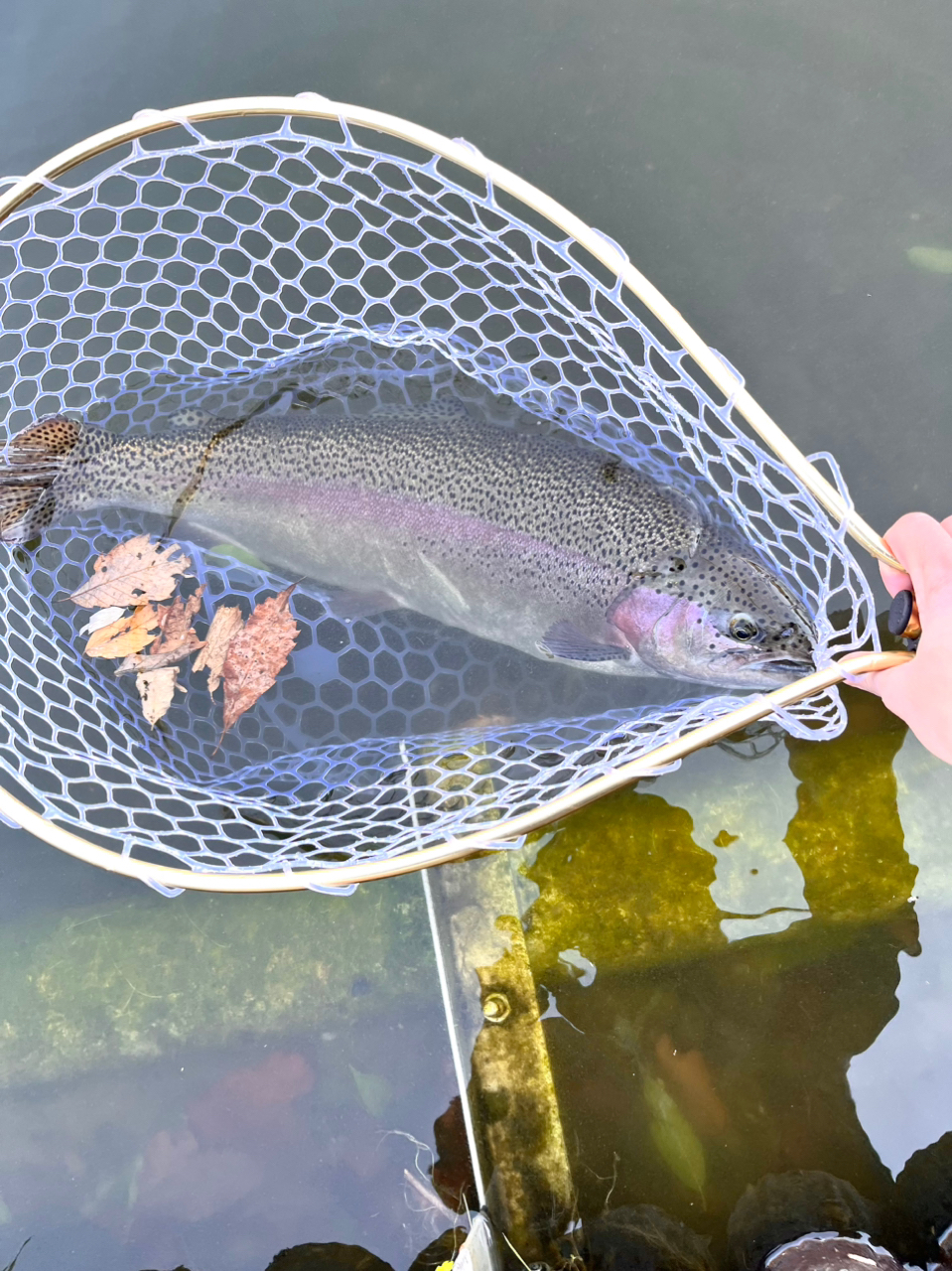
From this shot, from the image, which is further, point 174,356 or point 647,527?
point 174,356

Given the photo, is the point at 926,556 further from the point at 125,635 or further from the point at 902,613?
the point at 125,635

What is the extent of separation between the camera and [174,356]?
3.84 m

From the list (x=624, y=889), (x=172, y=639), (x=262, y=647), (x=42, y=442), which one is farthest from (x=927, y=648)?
(x=42, y=442)

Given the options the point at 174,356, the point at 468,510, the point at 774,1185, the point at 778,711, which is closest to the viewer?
the point at 778,711

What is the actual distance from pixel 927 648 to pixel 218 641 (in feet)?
9.70

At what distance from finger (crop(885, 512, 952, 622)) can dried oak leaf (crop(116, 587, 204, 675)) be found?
2.97m

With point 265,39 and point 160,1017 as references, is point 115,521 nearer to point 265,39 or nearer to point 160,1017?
point 160,1017

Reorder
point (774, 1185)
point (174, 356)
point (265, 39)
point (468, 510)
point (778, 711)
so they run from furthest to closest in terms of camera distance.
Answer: point (265, 39)
point (174, 356)
point (468, 510)
point (774, 1185)
point (778, 711)

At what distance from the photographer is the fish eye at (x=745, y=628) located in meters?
3.13

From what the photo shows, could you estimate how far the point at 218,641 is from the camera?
3947 millimetres

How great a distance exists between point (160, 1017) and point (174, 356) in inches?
114

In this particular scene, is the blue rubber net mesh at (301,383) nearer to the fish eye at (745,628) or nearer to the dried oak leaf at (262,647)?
the dried oak leaf at (262,647)

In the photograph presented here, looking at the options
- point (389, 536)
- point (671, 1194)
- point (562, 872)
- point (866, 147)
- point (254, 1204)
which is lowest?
point (254, 1204)

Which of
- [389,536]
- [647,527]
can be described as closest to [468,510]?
[389,536]
